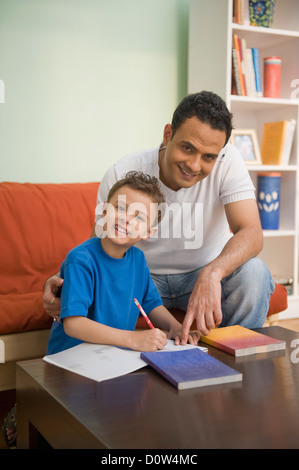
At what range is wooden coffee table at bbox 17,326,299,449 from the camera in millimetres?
740

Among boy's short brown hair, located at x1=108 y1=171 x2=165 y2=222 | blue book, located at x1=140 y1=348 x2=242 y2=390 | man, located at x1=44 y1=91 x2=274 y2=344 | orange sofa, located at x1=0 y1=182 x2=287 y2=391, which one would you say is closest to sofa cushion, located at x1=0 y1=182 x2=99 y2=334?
orange sofa, located at x1=0 y1=182 x2=287 y2=391

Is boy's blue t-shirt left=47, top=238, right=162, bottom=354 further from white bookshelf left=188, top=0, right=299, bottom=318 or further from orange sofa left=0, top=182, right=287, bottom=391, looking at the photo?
white bookshelf left=188, top=0, right=299, bottom=318

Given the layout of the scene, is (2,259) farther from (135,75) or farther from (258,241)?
(135,75)

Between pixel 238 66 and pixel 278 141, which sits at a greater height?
pixel 238 66

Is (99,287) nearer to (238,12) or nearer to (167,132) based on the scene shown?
(167,132)

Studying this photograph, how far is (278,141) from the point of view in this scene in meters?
2.74

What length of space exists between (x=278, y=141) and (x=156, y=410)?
7.09ft

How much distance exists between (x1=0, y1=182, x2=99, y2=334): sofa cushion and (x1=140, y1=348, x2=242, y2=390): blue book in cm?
86

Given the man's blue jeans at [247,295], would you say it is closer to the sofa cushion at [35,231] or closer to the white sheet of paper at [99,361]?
the white sheet of paper at [99,361]

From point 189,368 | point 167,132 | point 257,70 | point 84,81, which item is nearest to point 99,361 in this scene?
point 189,368

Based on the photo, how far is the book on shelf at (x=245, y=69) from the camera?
2.55m

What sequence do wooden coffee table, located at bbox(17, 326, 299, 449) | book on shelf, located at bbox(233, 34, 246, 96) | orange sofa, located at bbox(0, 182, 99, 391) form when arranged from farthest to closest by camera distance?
book on shelf, located at bbox(233, 34, 246, 96) < orange sofa, located at bbox(0, 182, 99, 391) < wooden coffee table, located at bbox(17, 326, 299, 449)

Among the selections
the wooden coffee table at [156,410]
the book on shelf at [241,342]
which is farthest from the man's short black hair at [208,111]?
the wooden coffee table at [156,410]
